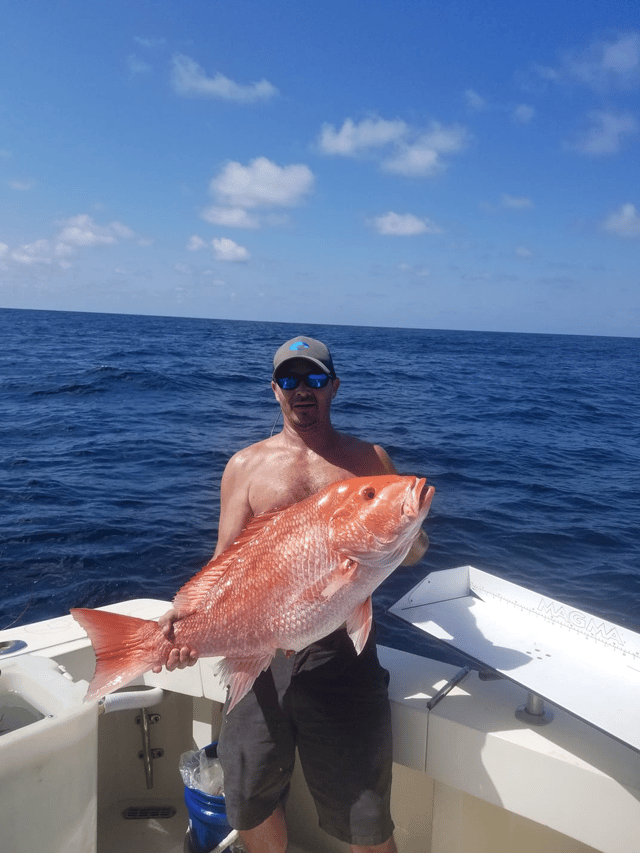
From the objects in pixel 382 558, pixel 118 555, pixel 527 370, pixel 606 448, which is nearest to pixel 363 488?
pixel 382 558

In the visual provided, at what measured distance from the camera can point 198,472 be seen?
12.3 m

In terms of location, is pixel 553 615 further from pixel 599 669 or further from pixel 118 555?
pixel 118 555

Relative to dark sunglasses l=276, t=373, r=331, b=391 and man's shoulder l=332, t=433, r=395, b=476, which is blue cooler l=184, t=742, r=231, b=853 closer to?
man's shoulder l=332, t=433, r=395, b=476

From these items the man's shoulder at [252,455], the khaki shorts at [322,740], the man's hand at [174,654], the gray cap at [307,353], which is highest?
the gray cap at [307,353]

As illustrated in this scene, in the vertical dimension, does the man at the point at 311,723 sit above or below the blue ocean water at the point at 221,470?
above

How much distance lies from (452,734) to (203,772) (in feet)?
4.68

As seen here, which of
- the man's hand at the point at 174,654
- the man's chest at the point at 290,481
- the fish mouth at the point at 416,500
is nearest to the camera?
the fish mouth at the point at 416,500

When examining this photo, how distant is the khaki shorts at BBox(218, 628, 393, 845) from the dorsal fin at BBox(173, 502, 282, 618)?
624 mm

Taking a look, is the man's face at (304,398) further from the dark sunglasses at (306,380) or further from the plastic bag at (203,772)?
the plastic bag at (203,772)

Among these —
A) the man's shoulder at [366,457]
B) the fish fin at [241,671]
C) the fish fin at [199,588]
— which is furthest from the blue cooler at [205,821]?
the man's shoulder at [366,457]

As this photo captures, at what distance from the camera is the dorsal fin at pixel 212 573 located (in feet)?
7.77

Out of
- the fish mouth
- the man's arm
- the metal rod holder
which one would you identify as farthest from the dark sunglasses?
the metal rod holder

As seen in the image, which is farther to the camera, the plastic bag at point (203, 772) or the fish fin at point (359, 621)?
the plastic bag at point (203, 772)

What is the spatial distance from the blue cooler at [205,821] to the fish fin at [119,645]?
120 centimetres
